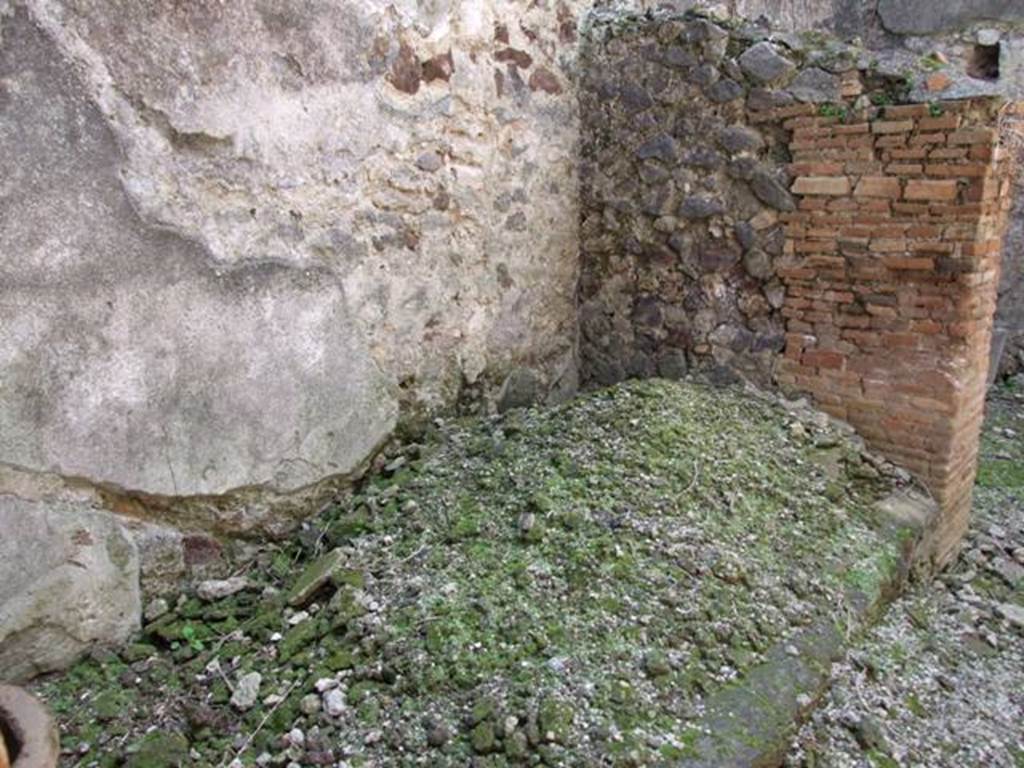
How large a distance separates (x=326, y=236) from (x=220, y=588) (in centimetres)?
119

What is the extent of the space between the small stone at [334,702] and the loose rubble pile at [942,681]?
115cm

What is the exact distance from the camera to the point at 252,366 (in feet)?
8.54

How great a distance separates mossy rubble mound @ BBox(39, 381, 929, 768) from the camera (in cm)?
197

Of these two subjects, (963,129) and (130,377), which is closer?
(130,377)

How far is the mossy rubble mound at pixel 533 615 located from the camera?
1.97m

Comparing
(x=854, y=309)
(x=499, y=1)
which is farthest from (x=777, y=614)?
(x=499, y=1)

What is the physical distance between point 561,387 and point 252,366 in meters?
1.77

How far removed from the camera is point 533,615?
2.25 metres

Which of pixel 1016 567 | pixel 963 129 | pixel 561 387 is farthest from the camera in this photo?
pixel 561 387

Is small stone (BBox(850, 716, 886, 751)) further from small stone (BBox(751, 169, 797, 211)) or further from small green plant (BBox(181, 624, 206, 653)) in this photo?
small stone (BBox(751, 169, 797, 211))

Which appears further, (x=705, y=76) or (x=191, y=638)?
(x=705, y=76)

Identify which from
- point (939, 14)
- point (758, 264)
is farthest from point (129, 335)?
point (939, 14)

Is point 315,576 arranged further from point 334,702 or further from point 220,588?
point 334,702

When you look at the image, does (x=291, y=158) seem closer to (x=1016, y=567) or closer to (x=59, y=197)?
(x=59, y=197)
